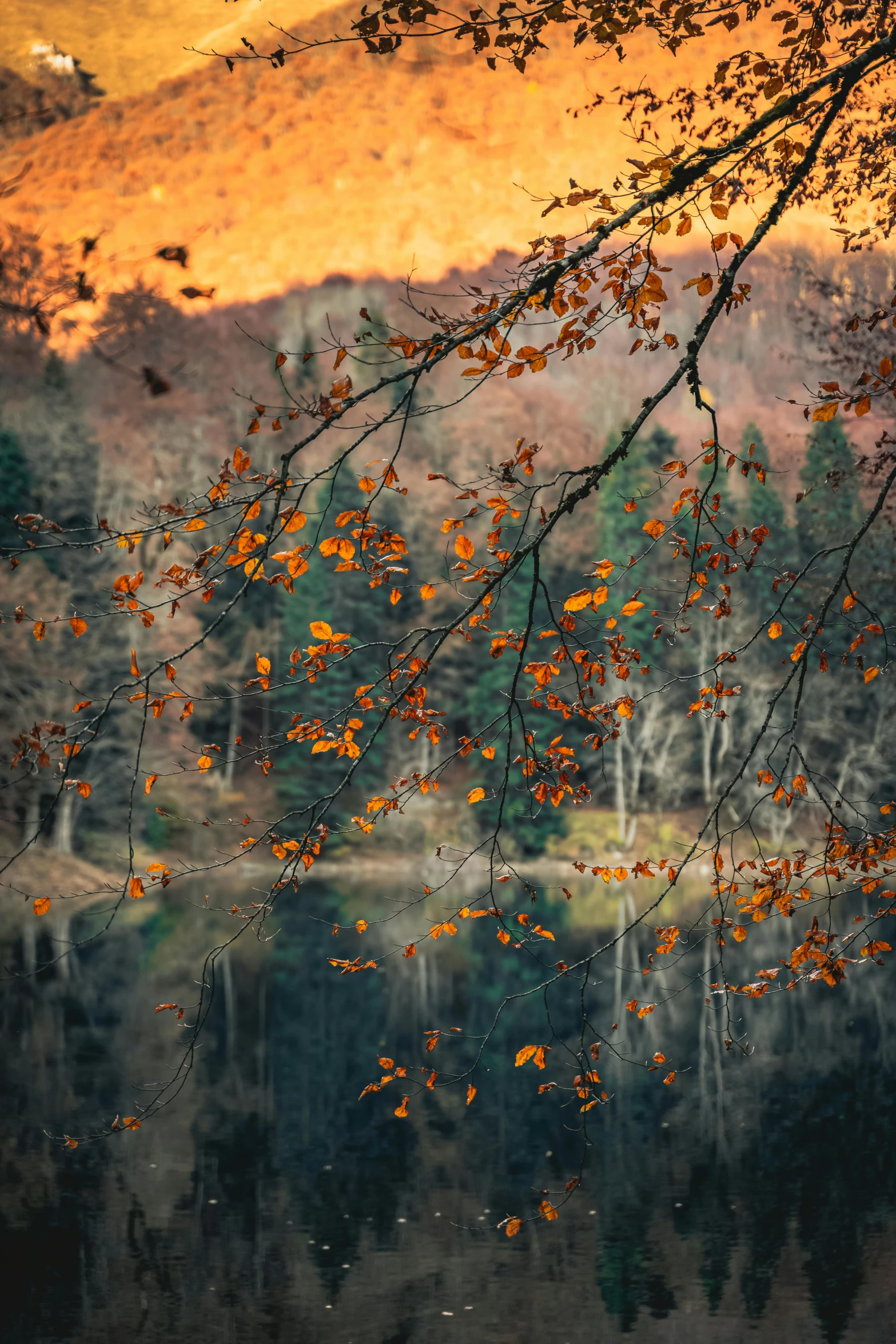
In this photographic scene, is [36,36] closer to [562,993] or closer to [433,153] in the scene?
[433,153]

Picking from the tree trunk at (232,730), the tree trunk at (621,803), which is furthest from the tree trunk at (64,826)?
the tree trunk at (621,803)

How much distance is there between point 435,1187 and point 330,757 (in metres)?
26.2

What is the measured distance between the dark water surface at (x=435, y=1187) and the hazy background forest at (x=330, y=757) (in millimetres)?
51

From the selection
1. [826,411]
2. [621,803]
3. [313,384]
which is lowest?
[826,411]

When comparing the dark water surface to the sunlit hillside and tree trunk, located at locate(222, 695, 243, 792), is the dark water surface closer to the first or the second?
tree trunk, located at locate(222, 695, 243, 792)

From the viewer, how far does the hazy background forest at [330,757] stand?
8.61 metres

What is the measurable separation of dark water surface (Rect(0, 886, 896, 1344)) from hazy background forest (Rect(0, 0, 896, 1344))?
0.05m

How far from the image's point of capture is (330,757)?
3666cm

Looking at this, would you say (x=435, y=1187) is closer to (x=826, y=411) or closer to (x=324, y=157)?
(x=826, y=411)

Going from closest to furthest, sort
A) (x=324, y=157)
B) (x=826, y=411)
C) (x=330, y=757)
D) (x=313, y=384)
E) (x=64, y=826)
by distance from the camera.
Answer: (x=826, y=411) → (x=64, y=826) → (x=330, y=757) → (x=313, y=384) → (x=324, y=157)

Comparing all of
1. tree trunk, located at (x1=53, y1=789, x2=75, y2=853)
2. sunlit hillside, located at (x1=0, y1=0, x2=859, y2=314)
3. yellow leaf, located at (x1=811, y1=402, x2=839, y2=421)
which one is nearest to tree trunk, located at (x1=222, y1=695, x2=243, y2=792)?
tree trunk, located at (x1=53, y1=789, x2=75, y2=853)

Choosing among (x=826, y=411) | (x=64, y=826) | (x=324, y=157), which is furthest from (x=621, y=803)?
(x=324, y=157)

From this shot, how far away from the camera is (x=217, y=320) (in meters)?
55.5

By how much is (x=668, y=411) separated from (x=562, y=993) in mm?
42135
